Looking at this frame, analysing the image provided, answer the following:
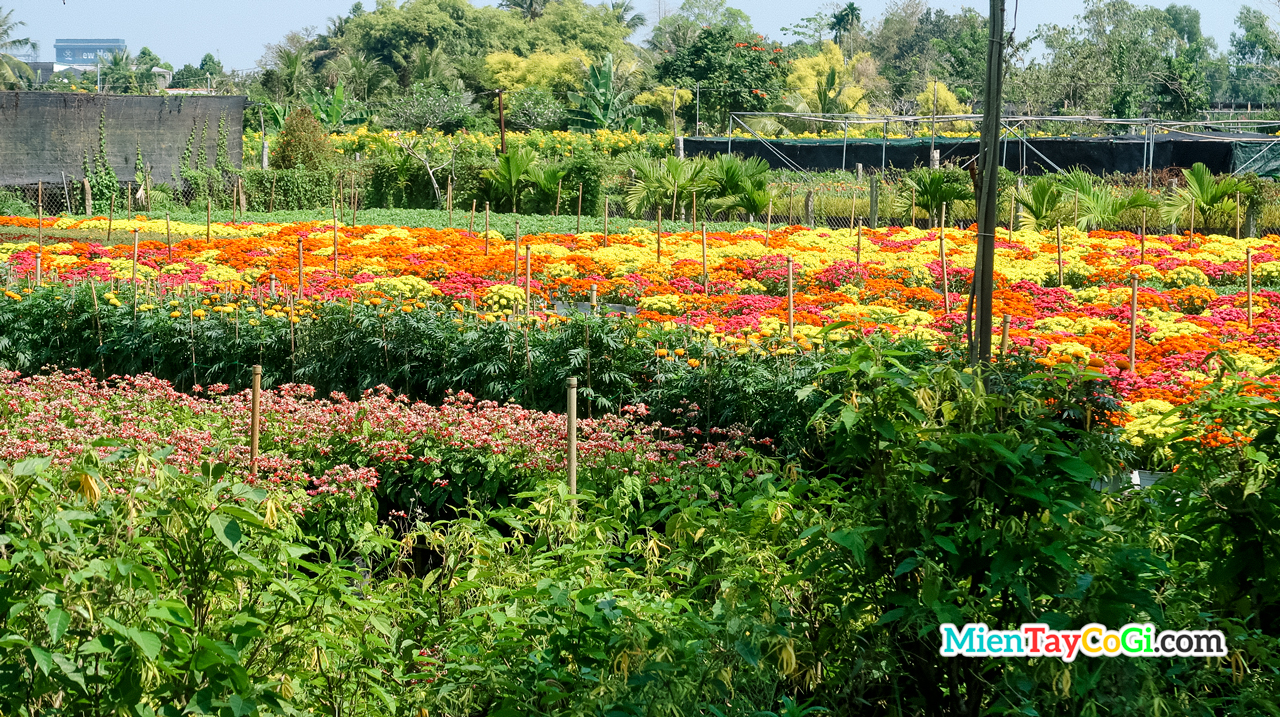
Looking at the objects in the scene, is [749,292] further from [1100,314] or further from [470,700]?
[470,700]

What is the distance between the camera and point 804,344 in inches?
298

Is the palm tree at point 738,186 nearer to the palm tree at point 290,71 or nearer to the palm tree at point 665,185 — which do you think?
the palm tree at point 665,185

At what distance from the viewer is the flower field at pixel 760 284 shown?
27.8 feet

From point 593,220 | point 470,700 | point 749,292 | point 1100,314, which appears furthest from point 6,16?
point 470,700

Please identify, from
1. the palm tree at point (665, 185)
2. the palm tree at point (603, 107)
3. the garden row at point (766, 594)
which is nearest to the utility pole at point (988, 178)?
the garden row at point (766, 594)

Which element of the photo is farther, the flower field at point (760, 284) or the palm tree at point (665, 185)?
the palm tree at point (665, 185)

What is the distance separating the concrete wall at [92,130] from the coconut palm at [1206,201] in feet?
74.6

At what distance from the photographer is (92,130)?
26.3 meters

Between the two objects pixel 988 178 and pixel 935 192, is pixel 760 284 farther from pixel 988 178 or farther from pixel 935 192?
pixel 935 192

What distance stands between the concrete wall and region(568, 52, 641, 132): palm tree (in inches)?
536

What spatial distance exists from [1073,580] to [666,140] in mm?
31038

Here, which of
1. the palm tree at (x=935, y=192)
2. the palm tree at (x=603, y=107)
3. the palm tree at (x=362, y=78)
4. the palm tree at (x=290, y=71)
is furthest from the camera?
the palm tree at (x=362, y=78)

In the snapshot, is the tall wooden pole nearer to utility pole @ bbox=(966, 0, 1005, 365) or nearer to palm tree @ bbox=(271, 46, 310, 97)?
utility pole @ bbox=(966, 0, 1005, 365)

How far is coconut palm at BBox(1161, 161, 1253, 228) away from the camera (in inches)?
788
